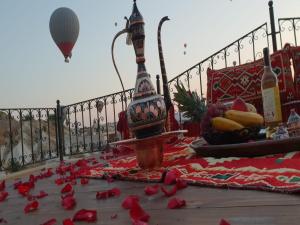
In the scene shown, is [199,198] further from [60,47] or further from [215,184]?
[60,47]

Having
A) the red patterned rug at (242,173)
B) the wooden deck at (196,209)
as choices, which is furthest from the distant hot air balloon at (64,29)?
the wooden deck at (196,209)

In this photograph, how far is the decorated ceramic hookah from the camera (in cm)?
144

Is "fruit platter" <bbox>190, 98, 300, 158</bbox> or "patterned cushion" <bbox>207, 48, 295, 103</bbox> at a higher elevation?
"patterned cushion" <bbox>207, 48, 295, 103</bbox>

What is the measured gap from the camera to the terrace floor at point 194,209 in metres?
0.65

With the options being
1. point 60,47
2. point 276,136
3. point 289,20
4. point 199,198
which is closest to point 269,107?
point 276,136

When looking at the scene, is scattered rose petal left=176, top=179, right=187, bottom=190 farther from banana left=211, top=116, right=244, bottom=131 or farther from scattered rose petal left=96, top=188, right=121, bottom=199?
banana left=211, top=116, right=244, bottom=131

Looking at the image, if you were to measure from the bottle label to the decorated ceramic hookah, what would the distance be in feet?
1.63

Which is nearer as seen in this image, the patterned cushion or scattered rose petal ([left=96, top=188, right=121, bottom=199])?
scattered rose petal ([left=96, top=188, right=121, bottom=199])

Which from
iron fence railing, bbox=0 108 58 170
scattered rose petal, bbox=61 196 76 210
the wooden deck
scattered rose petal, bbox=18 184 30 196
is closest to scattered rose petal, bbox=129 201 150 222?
the wooden deck

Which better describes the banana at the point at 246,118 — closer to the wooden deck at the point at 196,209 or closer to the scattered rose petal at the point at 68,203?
the wooden deck at the point at 196,209

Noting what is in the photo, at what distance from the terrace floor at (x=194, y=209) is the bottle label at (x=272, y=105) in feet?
2.38

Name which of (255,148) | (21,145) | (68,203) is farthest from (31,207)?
(21,145)

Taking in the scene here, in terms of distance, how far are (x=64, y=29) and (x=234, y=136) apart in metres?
4.86

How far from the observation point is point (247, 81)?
3.45 m
